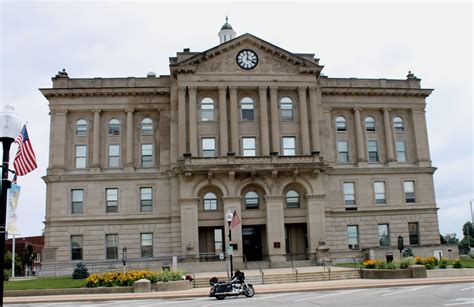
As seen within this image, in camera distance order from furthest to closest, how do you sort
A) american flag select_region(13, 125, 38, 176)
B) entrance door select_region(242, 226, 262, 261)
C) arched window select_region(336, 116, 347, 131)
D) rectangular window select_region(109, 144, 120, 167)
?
arched window select_region(336, 116, 347, 131) < rectangular window select_region(109, 144, 120, 167) < entrance door select_region(242, 226, 262, 261) < american flag select_region(13, 125, 38, 176)

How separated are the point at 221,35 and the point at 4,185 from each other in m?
59.1

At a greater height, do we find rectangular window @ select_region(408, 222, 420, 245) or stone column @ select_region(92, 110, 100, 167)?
stone column @ select_region(92, 110, 100, 167)

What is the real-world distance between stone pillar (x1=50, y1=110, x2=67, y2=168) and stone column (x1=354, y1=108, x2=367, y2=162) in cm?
2974

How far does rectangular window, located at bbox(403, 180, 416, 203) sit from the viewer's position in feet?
173

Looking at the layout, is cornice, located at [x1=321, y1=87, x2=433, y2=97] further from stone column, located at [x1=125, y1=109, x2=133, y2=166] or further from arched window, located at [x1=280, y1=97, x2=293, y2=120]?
stone column, located at [x1=125, y1=109, x2=133, y2=166]

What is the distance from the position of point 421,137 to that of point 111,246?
34.2 metres

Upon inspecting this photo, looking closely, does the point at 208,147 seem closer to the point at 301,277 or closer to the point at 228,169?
the point at 228,169

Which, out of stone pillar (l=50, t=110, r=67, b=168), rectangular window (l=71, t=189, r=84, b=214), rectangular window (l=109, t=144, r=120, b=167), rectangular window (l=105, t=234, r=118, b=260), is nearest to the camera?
rectangular window (l=105, t=234, r=118, b=260)

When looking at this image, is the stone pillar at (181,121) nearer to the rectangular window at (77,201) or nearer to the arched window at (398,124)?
the rectangular window at (77,201)

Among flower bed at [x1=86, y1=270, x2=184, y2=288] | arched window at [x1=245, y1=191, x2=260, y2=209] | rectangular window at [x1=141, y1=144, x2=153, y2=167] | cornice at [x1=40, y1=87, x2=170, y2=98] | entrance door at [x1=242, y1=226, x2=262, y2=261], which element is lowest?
flower bed at [x1=86, y1=270, x2=184, y2=288]

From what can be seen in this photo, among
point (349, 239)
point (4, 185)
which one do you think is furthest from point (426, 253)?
point (4, 185)

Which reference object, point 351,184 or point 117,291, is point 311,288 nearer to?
point 117,291

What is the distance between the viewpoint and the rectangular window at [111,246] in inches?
1880

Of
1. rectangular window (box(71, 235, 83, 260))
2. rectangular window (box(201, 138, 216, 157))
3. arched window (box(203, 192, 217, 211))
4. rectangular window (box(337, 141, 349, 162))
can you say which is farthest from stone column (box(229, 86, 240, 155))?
rectangular window (box(71, 235, 83, 260))
